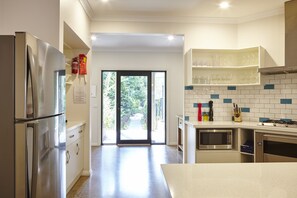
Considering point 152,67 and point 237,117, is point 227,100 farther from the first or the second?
point 152,67

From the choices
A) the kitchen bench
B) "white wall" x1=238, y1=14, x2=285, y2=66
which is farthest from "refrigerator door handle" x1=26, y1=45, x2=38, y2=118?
"white wall" x1=238, y1=14, x2=285, y2=66

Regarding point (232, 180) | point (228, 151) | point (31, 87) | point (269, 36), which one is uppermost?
point (269, 36)

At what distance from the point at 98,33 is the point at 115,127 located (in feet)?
11.0

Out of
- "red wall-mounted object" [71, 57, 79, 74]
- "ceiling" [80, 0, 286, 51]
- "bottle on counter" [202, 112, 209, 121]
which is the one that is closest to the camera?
"ceiling" [80, 0, 286, 51]

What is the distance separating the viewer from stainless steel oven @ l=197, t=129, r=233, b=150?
12.0 ft

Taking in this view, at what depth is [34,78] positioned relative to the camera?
1.58 m

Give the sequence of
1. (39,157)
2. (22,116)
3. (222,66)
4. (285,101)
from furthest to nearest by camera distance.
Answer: (222,66), (285,101), (39,157), (22,116)

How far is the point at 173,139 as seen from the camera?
6879 mm

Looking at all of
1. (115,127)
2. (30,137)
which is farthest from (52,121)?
(115,127)

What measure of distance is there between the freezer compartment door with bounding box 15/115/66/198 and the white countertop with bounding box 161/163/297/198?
0.84m

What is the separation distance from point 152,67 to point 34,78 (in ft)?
17.6

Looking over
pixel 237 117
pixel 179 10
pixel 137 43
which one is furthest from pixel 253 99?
pixel 137 43

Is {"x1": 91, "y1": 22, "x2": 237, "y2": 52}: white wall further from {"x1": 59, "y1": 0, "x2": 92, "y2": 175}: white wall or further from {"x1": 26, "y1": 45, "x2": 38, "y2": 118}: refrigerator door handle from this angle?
{"x1": 26, "y1": 45, "x2": 38, "y2": 118}: refrigerator door handle

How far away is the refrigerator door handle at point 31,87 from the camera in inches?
61.0
